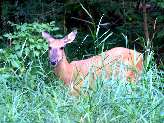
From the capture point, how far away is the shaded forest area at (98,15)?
10120 millimetres

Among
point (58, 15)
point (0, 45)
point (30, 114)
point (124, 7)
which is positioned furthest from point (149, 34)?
point (30, 114)

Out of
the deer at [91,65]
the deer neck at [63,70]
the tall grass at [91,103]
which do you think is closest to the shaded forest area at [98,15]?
the deer at [91,65]

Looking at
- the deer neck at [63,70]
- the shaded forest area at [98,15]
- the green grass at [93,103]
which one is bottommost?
the deer neck at [63,70]

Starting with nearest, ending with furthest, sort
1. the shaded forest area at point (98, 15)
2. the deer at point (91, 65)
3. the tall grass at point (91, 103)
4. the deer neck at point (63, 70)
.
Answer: the tall grass at point (91, 103), the deer at point (91, 65), the deer neck at point (63, 70), the shaded forest area at point (98, 15)

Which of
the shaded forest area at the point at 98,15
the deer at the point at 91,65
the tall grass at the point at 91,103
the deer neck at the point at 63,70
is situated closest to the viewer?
the tall grass at the point at 91,103

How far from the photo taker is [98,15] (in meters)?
11.0

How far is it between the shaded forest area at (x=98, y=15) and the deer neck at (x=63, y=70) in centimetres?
203

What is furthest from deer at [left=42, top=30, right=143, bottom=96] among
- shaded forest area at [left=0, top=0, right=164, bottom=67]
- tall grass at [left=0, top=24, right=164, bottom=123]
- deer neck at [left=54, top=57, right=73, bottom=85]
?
shaded forest area at [left=0, top=0, right=164, bottom=67]

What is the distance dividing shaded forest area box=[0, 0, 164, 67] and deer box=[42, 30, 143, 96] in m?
1.89

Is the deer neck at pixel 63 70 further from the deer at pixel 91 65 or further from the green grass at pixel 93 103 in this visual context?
the green grass at pixel 93 103

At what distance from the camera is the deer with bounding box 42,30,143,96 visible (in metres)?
5.92

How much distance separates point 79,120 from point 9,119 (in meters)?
0.59

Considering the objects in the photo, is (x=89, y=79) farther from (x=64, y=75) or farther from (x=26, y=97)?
(x=64, y=75)

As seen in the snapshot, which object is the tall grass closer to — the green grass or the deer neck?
the green grass
